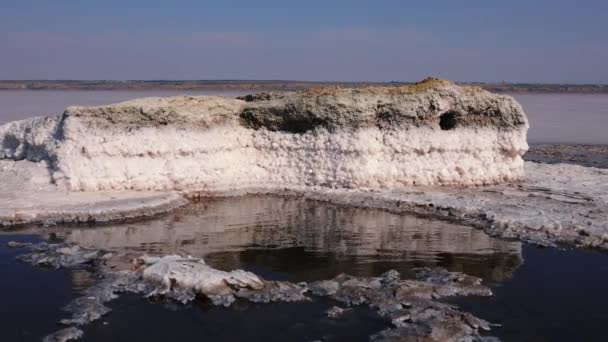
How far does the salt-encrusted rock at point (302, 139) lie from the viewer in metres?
16.6

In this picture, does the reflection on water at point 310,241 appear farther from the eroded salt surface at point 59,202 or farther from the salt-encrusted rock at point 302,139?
the salt-encrusted rock at point 302,139

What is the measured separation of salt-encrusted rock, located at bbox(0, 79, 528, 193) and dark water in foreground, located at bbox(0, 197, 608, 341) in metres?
1.66

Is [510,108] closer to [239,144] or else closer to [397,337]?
[239,144]

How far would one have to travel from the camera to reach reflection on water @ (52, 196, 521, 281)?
35.4 ft

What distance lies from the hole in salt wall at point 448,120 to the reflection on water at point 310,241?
176 inches

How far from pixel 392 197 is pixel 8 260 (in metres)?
9.52

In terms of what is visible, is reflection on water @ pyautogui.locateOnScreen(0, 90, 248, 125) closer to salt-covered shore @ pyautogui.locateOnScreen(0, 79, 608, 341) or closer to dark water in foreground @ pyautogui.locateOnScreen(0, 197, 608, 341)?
salt-covered shore @ pyautogui.locateOnScreen(0, 79, 608, 341)

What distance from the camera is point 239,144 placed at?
18031 millimetres

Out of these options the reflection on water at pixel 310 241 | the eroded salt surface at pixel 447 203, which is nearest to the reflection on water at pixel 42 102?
the eroded salt surface at pixel 447 203

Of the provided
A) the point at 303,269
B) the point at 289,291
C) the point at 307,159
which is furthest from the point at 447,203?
the point at 289,291

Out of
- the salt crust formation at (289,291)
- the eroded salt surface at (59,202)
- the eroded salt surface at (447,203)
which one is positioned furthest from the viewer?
the eroded salt surface at (59,202)

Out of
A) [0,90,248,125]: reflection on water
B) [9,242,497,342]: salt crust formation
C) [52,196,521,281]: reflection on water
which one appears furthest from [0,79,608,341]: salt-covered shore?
[0,90,248,125]: reflection on water

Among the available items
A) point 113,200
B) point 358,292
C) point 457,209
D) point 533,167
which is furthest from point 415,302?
point 533,167

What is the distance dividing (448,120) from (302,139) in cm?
448
